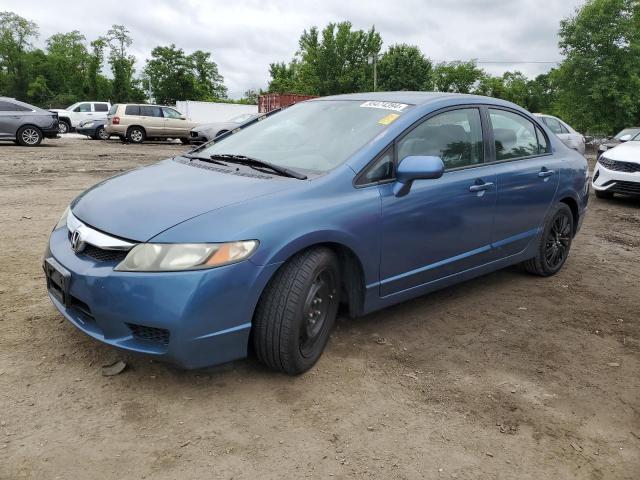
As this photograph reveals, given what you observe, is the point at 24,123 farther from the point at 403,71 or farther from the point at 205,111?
the point at 403,71

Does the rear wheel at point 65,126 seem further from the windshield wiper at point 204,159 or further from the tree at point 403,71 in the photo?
the tree at point 403,71

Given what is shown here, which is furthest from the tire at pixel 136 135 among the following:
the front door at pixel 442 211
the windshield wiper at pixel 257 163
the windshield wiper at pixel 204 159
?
the front door at pixel 442 211

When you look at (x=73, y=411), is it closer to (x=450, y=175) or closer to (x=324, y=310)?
(x=324, y=310)

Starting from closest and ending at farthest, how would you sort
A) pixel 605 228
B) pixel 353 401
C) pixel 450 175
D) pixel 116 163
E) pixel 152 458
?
pixel 152 458 → pixel 353 401 → pixel 450 175 → pixel 605 228 → pixel 116 163

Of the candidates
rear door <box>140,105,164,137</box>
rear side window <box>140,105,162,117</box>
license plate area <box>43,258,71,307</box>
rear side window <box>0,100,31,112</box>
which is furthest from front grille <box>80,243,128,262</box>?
rear side window <box>140,105,162,117</box>

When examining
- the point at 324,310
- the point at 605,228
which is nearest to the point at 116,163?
the point at 605,228

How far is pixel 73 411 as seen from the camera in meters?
2.53

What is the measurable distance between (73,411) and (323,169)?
70.5 inches

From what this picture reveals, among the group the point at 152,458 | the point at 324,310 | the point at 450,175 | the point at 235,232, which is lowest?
the point at 152,458

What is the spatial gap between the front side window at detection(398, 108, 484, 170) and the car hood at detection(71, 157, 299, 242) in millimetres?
947

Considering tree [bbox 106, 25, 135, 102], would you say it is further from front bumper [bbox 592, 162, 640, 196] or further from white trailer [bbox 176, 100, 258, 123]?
front bumper [bbox 592, 162, 640, 196]

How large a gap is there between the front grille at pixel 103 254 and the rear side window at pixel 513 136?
2.81m

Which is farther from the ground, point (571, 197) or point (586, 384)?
point (571, 197)

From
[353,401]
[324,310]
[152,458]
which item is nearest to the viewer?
[152,458]
